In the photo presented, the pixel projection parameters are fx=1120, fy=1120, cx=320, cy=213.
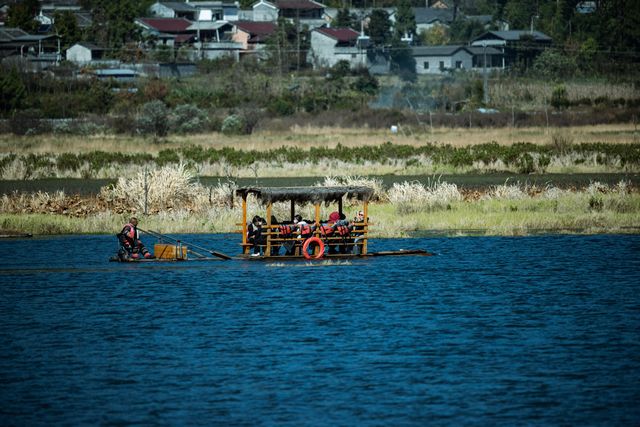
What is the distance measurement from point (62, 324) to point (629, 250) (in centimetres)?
2440

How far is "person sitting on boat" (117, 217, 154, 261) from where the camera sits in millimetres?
41250

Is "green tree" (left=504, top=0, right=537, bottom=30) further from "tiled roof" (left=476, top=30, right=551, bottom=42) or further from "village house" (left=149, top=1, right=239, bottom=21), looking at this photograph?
"village house" (left=149, top=1, right=239, bottom=21)

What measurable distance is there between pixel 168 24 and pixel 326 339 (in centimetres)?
14229

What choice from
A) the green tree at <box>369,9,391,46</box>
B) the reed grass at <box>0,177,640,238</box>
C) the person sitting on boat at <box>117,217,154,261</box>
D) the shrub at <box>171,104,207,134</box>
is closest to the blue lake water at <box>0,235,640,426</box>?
the person sitting on boat at <box>117,217,154,261</box>

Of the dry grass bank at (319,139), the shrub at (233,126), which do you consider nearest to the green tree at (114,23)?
the shrub at (233,126)

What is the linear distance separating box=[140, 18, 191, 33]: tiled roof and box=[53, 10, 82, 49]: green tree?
456 inches

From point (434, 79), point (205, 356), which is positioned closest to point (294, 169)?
point (205, 356)

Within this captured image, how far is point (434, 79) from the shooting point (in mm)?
152500

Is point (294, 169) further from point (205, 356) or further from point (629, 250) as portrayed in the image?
point (205, 356)

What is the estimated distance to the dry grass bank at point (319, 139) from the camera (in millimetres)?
85375

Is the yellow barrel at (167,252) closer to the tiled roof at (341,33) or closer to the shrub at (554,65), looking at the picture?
the shrub at (554,65)

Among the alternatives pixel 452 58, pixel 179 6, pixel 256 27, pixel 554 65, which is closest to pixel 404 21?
pixel 452 58

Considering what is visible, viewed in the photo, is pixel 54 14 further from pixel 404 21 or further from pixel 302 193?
pixel 302 193

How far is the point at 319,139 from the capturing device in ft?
307
